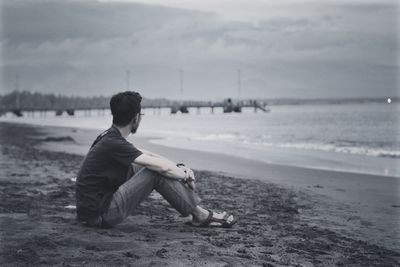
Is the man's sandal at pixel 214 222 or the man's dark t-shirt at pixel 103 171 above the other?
the man's dark t-shirt at pixel 103 171

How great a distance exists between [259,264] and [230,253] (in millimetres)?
Result: 339

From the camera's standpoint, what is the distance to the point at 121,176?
451 cm

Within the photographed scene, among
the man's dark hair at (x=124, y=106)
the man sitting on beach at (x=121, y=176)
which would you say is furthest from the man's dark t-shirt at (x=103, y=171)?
the man's dark hair at (x=124, y=106)

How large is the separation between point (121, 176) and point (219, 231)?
47.8 inches

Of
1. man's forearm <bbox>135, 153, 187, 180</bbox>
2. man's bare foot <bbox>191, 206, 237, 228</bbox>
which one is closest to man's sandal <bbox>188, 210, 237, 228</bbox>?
man's bare foot <bbox>191, 206, 237, 228</bbox>

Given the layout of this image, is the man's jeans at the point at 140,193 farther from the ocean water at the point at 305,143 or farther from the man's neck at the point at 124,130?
the ocean water at the point at 305,143

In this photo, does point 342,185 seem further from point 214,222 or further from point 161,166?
point 161,166

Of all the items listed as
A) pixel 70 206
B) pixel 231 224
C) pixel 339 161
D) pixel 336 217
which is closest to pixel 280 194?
pixel 336 217

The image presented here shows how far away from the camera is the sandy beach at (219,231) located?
12.6ft

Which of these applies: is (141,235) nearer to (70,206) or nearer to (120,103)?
(120,103)

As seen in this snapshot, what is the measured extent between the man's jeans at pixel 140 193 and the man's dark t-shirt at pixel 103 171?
0.26ft

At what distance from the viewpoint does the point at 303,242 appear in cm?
462

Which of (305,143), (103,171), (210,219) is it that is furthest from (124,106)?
(305,143)

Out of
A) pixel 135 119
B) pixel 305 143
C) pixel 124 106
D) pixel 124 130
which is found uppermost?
pixel 124 106
